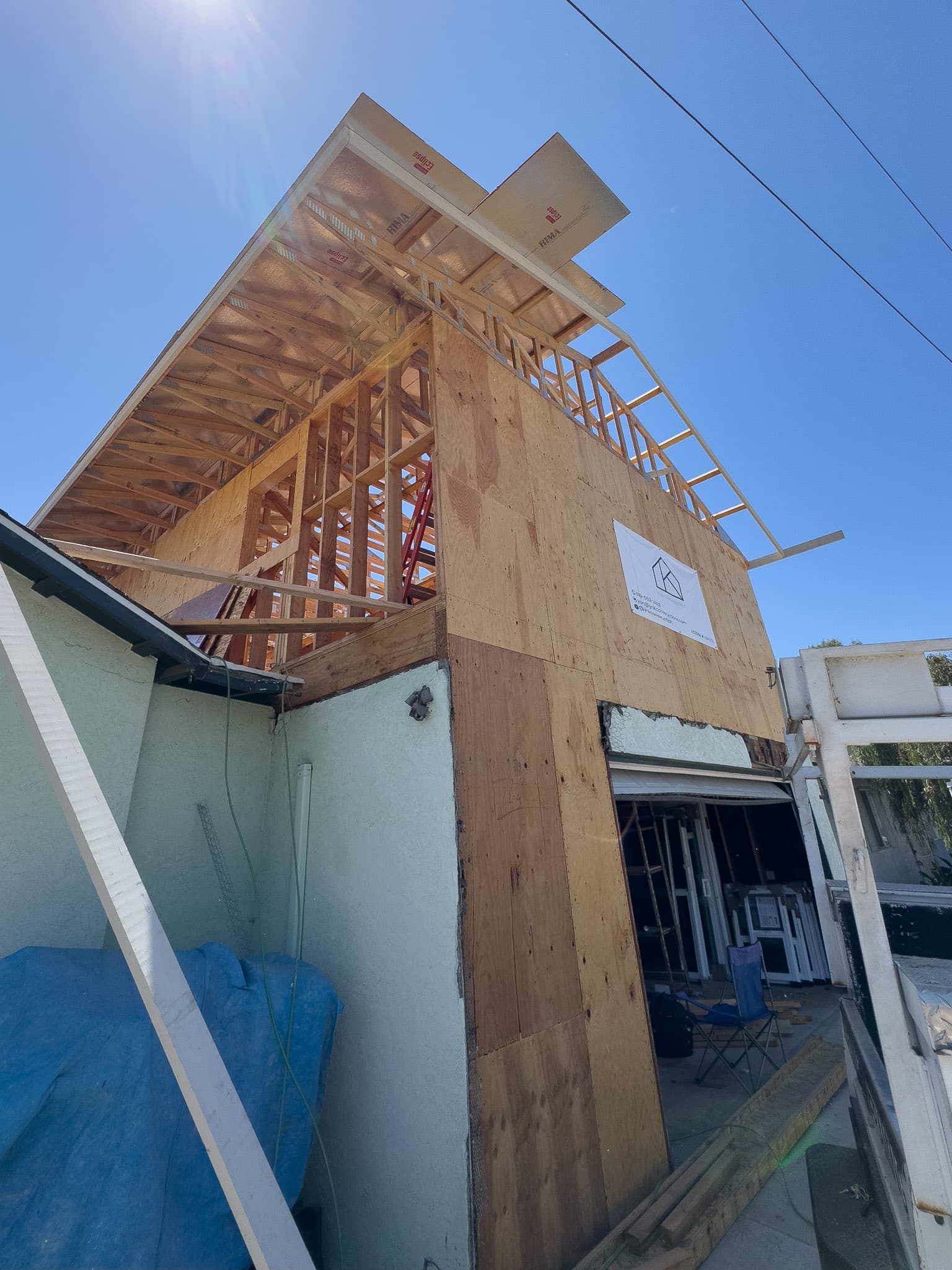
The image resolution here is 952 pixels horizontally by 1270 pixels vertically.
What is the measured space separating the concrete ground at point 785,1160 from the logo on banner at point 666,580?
481 centimetres

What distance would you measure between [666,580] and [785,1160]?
5.17m

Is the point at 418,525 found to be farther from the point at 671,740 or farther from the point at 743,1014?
the point at 743,1014

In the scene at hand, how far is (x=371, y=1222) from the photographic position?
301cm

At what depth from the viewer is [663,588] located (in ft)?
21.8

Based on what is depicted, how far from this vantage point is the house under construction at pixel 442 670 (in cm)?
305

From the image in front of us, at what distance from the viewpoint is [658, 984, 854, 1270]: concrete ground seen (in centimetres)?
301

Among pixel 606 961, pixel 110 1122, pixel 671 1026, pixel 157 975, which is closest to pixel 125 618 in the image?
pixel 157 975

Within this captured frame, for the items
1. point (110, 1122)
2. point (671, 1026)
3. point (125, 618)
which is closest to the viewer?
point (110, 1122)

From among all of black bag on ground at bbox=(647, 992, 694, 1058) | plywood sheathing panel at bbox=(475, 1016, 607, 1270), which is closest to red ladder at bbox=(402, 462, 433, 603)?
plywood sheathing panel at bbox=(475, 1016, 607, 1270)

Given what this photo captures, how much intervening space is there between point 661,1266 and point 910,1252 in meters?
1.36

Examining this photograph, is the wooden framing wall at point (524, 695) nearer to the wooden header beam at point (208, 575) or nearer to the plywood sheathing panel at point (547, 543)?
the plywood sheathing panel at point (547, 543)

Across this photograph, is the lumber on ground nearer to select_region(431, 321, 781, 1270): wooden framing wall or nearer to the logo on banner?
select_region(431, 321, 781, 1270): wooden framing wall

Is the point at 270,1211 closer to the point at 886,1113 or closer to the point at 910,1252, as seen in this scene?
the point at 910,1252

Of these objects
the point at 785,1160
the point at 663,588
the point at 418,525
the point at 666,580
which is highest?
the point at 418,525
